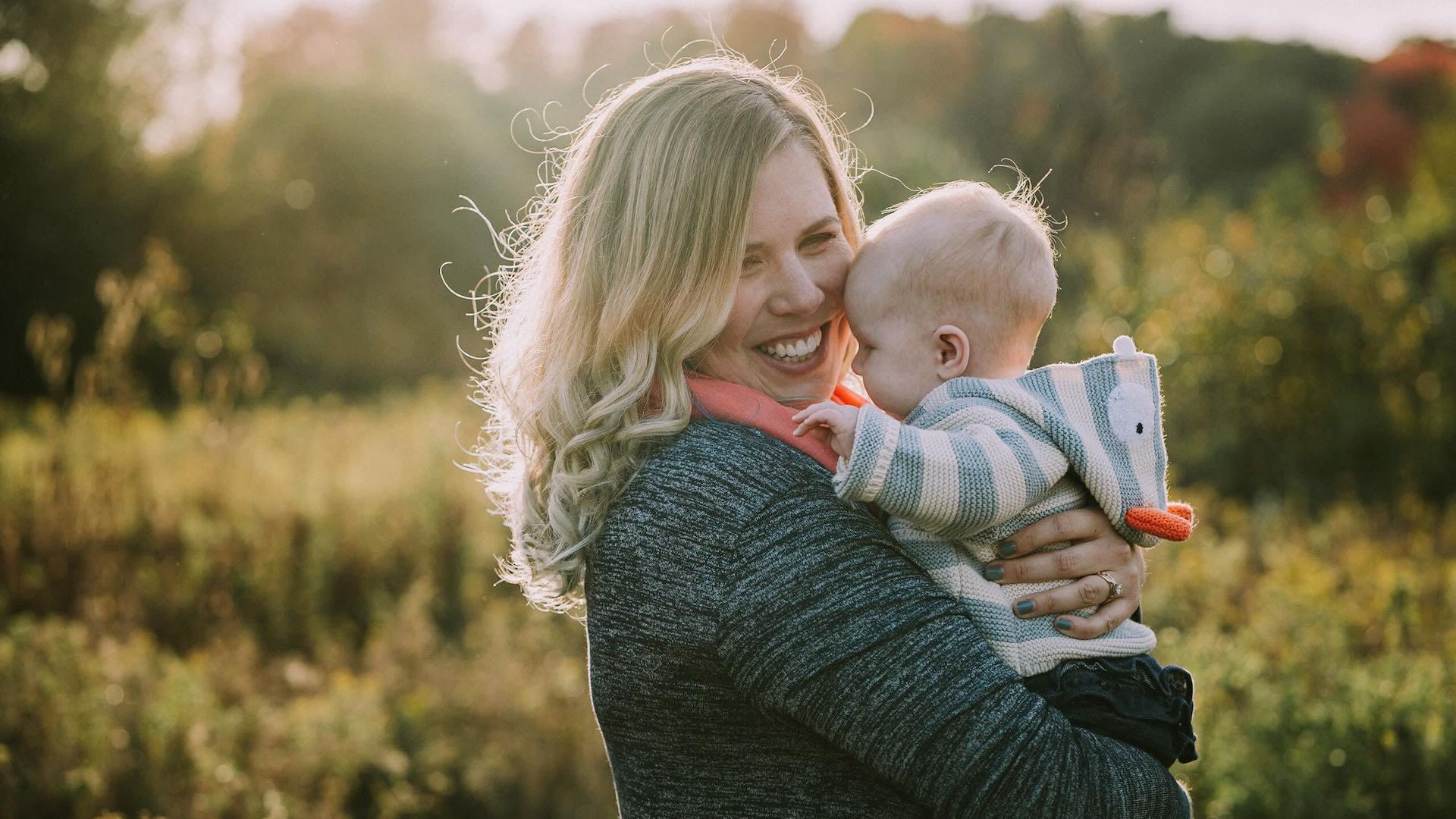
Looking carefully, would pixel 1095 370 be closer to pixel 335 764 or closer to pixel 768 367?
pixel 768 367

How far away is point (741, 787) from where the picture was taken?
5.28ft

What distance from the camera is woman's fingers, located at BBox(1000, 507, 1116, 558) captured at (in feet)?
5.54

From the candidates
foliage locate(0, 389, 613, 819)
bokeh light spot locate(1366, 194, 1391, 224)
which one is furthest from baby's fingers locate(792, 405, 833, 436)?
bokeh light spot locate(1366, 194, 1391, 224)

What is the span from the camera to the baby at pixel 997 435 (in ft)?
5.26

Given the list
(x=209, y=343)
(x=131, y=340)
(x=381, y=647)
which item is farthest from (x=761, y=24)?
(x=381, y=647)

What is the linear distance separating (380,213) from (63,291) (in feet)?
23.1

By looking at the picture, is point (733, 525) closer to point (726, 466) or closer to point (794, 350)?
point (726, 466)

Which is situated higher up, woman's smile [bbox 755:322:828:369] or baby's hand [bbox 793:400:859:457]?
woman's smile [bbox 755:322:828:369]

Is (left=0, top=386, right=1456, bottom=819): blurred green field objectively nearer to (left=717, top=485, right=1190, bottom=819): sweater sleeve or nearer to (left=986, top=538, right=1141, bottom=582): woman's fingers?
(left=986, top=538, right=1141, bottom=582): woman's fingers

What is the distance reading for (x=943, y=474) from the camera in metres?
1.58

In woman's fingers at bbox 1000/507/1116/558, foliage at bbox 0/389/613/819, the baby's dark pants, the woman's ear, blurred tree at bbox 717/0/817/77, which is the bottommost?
foliage at bbox 0/389/613/819

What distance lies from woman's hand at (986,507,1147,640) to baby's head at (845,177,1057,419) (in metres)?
0.31

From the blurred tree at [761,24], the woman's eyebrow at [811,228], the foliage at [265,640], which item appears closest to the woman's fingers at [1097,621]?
the woman's eyebrow at [811,228]

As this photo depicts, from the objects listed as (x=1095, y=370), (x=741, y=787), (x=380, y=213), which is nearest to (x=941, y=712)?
(x=741, y=787)
